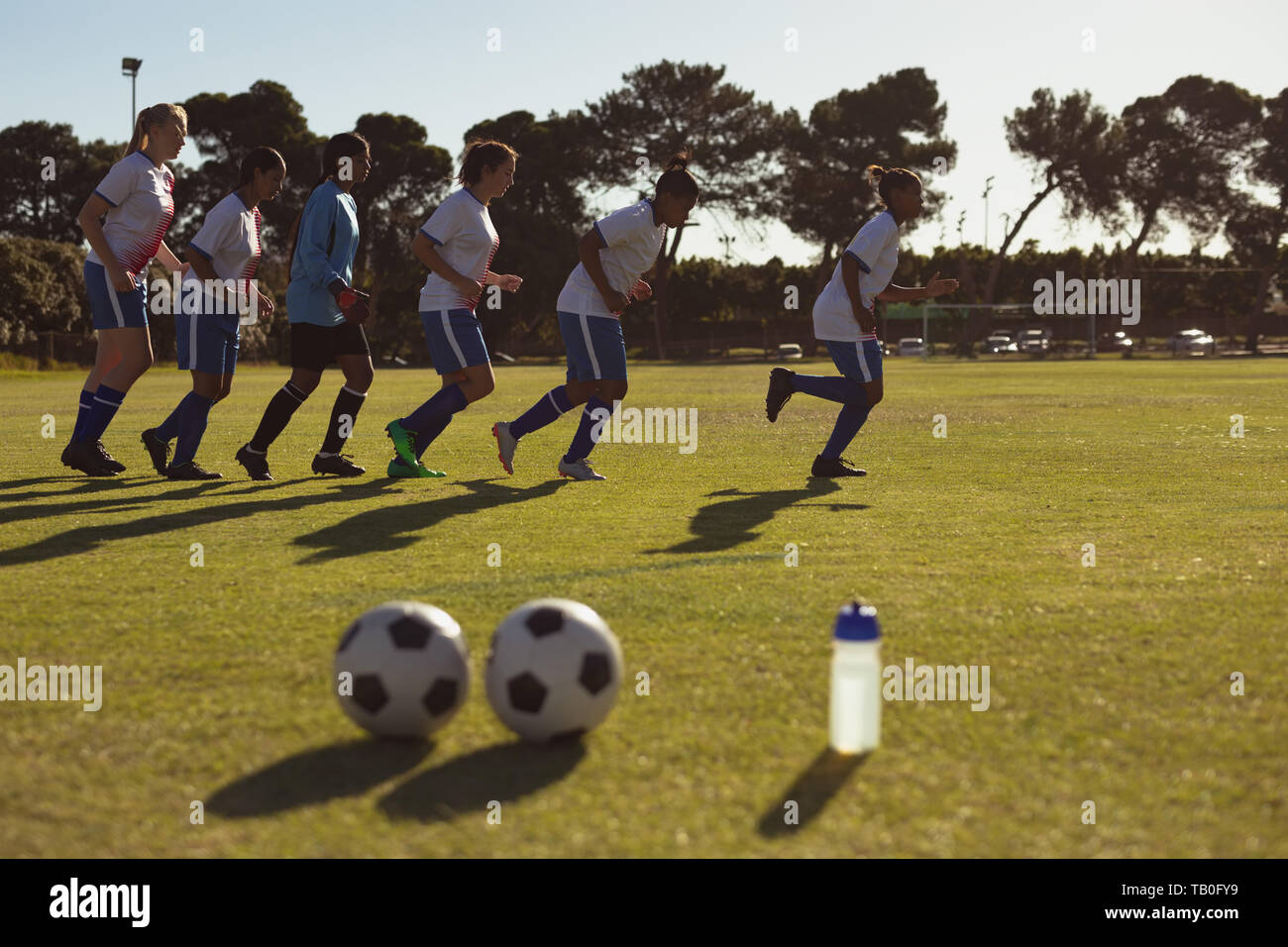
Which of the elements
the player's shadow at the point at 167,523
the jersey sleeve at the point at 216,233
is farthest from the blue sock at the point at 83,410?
the jersey sleeve at the point at 216,233

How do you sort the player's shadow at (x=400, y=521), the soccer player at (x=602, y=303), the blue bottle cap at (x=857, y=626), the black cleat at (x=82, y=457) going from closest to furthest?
the blue bottle cap at (x=857, y=626) < the player's shadow at (x=400, y=521) < the soccer player at (x=602, y=303) < the black cleat at (x=82, y=457)

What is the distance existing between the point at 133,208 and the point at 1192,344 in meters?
67.4

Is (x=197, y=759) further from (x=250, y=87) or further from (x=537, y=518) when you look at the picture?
(x=250, y=87)

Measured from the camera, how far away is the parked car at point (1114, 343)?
214 feet

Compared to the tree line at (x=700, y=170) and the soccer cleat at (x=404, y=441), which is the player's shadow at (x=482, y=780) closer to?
the soccer cleat at (x=404, y=441)

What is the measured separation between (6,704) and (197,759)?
0.89m

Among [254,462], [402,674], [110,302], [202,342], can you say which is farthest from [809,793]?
[110,302]

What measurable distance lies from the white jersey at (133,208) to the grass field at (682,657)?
1.57 meters

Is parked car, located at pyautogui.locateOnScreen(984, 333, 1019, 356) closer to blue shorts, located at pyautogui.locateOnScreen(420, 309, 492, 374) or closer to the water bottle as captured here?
blue shorts, located at pyautogui.locateOnScreen(420, 309, 492, 374)

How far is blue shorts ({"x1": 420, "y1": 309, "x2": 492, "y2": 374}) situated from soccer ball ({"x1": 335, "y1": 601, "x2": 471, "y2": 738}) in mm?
5221

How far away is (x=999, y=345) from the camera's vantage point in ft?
213

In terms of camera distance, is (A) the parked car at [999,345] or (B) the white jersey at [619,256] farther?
(A) the parked car at [999,345]

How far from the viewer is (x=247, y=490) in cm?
784

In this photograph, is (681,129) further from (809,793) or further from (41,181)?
(809,793)
